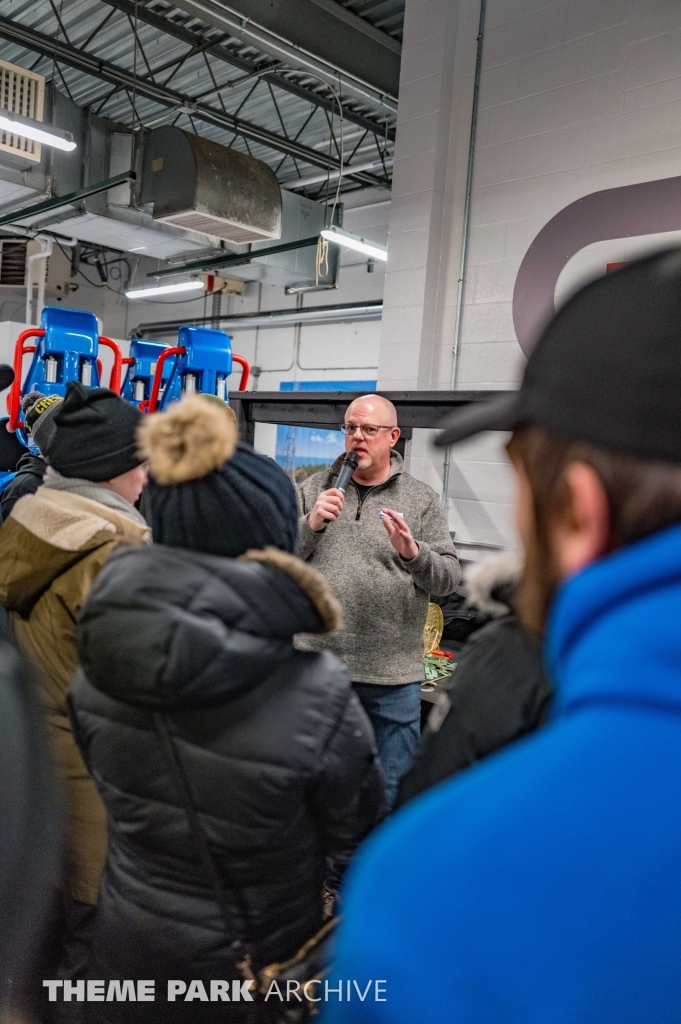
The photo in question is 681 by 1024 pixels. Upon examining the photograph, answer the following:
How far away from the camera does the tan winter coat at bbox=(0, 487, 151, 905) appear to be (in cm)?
161

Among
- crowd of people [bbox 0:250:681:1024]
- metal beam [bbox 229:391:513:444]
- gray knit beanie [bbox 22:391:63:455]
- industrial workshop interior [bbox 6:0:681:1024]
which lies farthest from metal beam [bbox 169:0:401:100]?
crowd of people [bbox 0:250:681:1024]

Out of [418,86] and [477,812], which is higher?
[418,86]

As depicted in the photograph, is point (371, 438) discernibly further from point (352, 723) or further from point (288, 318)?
point (288, 318)

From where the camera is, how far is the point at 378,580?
2359 mm

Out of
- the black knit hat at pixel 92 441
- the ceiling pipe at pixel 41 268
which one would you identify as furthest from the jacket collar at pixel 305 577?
the ceiling pipe at pixel 41 268

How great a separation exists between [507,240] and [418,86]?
1179 mm

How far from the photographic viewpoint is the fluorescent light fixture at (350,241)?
20.3 ft

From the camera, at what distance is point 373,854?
43cm

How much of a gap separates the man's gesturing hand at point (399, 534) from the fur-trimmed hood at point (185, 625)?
114 centimetres

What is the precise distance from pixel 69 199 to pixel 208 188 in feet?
4.89

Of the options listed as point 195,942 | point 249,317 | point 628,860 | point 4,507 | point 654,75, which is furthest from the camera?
point 249,317

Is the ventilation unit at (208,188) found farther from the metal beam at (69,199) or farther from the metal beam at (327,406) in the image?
the metal beam at (327,406)

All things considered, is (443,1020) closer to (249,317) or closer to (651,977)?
(651,977)

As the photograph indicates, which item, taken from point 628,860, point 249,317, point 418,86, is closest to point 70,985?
point 628,860
